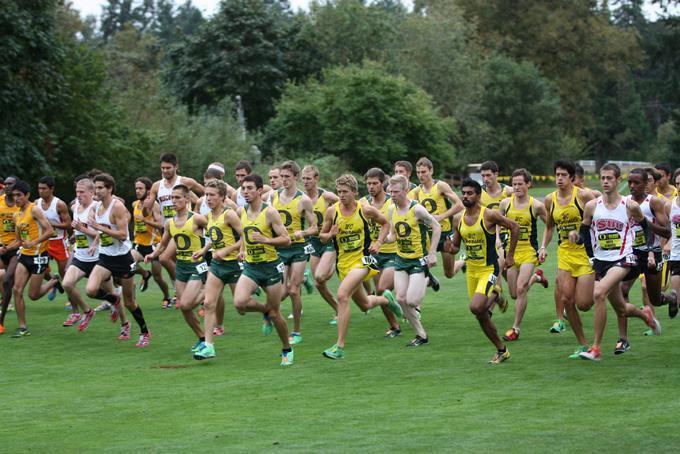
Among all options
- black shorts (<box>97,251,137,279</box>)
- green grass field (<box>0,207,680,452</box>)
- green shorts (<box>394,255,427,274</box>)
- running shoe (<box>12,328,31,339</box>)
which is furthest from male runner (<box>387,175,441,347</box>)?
running shoe (<box>12,328,31,339</box>)

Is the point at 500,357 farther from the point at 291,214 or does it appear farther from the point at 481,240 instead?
the point at 291,214

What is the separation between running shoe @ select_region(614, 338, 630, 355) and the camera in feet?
42.4

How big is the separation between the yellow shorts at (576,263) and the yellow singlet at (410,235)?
188cm

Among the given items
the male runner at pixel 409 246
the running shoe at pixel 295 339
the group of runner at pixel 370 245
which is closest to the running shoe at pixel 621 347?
the group of runner at pixel 370 245

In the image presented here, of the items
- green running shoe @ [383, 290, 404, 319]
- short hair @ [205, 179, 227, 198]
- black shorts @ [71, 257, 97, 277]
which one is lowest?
green running shoe @ [383, 290, 404, 319]

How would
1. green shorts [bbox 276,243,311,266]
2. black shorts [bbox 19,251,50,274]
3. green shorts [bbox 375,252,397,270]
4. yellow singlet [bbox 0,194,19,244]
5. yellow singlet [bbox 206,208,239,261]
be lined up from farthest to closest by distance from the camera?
1. yellow singlet [bbox 0,194,19,244]
2. black shorts [bbox 19,251,50,274]
3. green shorts [bbox 276,243,311,266]
4. green shorts [bbox 375,252,397,270]
5. yellow singlet [bbox 206,208,239,261]

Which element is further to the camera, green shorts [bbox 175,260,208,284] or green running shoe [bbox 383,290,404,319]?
green running shoe [bbox 383,290,404,319]

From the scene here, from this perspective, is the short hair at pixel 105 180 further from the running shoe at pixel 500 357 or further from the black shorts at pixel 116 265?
the running shoe at pixel 500 357

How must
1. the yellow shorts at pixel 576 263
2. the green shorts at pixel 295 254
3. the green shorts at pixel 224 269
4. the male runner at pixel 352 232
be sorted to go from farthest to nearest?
1. the green shorts at pixel 295 254
2. the male runner at pixel 352 232
3. the green shorts at pixel 224 269
4. the yellow shorts at pixel 576 263

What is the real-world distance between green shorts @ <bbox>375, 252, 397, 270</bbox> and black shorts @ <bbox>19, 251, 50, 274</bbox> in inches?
205

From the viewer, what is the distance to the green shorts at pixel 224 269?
44.6 feet

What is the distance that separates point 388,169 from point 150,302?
1163 inches

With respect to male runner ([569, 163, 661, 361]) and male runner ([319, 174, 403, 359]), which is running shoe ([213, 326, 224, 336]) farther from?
male runner ([569, 163, 661, 361])

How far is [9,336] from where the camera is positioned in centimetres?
1666
